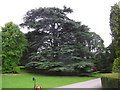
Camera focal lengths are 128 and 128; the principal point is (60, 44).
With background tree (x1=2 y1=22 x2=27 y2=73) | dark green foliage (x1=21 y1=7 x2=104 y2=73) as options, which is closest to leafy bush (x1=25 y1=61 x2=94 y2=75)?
dark green foliage (x1=21 y1=7 x2=104 y2=73)

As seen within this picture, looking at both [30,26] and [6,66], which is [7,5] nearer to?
[6,66]

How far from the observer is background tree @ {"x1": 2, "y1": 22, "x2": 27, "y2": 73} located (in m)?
5.59

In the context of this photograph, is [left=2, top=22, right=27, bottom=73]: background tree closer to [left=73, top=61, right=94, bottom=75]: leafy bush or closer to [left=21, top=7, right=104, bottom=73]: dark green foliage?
[left=21, top=7, right=104, bottom=73]: dark green foliage

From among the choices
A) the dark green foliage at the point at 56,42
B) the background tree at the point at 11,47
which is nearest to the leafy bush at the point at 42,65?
the dark green foliage at the point at 56,42

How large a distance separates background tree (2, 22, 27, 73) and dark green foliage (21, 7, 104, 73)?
0.87 meters

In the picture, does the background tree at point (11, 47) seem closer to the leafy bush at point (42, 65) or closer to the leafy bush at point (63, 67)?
the leafy bush at point (63, 67)

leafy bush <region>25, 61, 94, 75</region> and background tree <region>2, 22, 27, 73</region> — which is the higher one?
background tree <region>2, 22, 27, 73</region>

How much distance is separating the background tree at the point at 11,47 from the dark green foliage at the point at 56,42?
869mm

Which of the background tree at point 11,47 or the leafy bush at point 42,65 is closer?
the background tree at point 11,47

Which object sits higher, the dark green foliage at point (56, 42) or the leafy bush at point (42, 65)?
the dark green foliage at point (56, 42)

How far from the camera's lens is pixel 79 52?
312 inches

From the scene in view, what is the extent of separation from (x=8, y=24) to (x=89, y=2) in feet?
13.9

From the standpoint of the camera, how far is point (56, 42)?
24.5ft

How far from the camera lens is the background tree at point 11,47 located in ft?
18.3
